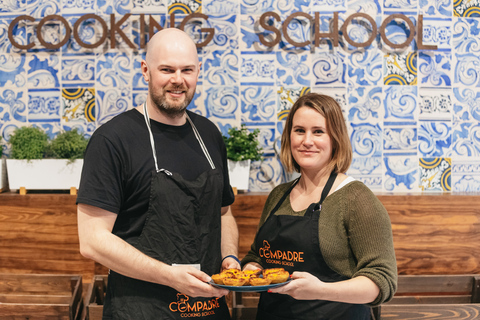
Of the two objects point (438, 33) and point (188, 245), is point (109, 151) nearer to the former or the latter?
point (188, 245)

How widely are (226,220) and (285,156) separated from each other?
42 cm

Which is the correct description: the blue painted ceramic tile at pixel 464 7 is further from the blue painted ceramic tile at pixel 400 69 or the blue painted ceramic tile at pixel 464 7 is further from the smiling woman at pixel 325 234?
the smiling woman at pixel 325 234

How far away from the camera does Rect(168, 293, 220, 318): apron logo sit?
6.13 ft

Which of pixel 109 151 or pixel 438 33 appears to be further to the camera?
pixel 438 33

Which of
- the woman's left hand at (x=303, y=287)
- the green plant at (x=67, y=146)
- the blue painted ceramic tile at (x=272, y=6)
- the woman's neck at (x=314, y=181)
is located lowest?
the woman's left hand at (x=303, y=287)

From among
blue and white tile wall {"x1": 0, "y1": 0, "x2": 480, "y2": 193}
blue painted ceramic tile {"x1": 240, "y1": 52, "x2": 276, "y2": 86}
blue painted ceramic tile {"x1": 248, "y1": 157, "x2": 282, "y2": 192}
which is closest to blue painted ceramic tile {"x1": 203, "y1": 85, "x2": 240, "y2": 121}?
blue and white tile wall {"x1": 0, "y1": 0, "x2": 480, "y2": 193}

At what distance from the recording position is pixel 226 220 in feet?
7.49

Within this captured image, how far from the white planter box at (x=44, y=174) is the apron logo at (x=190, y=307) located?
55.0 inches

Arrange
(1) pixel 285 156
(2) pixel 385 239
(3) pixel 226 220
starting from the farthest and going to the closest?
(3) pixel 226 220
(1) pixel 285 156
(2) pixel 385 239

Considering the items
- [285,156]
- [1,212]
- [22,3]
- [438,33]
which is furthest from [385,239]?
[22,3]

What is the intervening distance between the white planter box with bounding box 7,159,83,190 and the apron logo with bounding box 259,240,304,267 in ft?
4.77

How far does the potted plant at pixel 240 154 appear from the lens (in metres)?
2.97

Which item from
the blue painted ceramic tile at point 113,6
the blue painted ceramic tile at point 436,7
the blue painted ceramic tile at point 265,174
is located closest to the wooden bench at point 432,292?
the blue painted ceramic tile at point 265,174

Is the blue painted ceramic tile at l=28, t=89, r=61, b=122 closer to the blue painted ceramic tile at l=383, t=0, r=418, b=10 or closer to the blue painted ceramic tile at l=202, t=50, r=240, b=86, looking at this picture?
the blue painted ceramic tile at l=202, t=50, r=240, b=86
